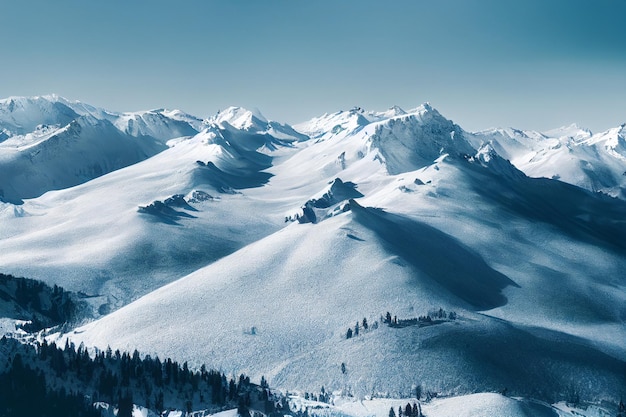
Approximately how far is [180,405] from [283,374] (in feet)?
114

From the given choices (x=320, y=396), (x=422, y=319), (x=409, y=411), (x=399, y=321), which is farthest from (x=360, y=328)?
(x=409, y=411)

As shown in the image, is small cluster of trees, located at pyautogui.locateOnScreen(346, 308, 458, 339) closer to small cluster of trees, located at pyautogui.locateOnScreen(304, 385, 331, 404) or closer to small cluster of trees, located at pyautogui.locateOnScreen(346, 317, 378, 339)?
small cluster of trees, located at pyautogui.locateOnScreen(346, 317, 378, 339)

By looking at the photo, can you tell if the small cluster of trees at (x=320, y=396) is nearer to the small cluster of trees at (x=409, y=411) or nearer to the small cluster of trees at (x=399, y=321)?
the small cluster of trees at (x=409, y=411)

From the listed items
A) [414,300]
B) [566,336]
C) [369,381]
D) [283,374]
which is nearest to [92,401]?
[283,374]

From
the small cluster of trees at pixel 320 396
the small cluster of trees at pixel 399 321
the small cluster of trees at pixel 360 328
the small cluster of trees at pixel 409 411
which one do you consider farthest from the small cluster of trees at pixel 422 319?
the small cluster of trees at pixel 409 411

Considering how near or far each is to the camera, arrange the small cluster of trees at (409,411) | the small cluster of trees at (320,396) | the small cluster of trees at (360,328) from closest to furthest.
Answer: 1. the small cluster of trees at (409,411)
2. the small cluster of trees at (320,396)
3. the small cluster of trees at (360,328)

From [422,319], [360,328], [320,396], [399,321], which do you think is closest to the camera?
[320,396]

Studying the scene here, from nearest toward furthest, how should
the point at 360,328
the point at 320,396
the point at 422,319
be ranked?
the point at 320,396 < the point at 360,328 < the point at 422,319

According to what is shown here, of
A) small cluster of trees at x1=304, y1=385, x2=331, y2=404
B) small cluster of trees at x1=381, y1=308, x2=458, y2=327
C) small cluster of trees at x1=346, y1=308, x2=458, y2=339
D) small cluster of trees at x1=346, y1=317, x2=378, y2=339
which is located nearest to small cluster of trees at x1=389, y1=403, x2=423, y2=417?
small cluster of trees at x1=304, y1=385, x2=331, y2=404

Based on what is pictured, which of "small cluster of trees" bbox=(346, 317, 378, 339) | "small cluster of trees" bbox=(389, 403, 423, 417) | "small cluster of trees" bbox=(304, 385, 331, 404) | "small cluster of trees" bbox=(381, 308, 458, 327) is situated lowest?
"small cluster of trees" bbox=(389, 403, 423, 417)

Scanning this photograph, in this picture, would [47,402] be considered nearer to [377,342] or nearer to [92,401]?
[92,401]

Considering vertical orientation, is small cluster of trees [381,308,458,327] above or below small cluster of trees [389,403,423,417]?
above

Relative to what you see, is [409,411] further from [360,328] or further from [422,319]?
[422,319]

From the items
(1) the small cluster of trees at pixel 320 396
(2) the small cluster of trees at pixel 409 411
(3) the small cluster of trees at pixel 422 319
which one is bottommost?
(2) the small cluster of trees at pixel 409 411
